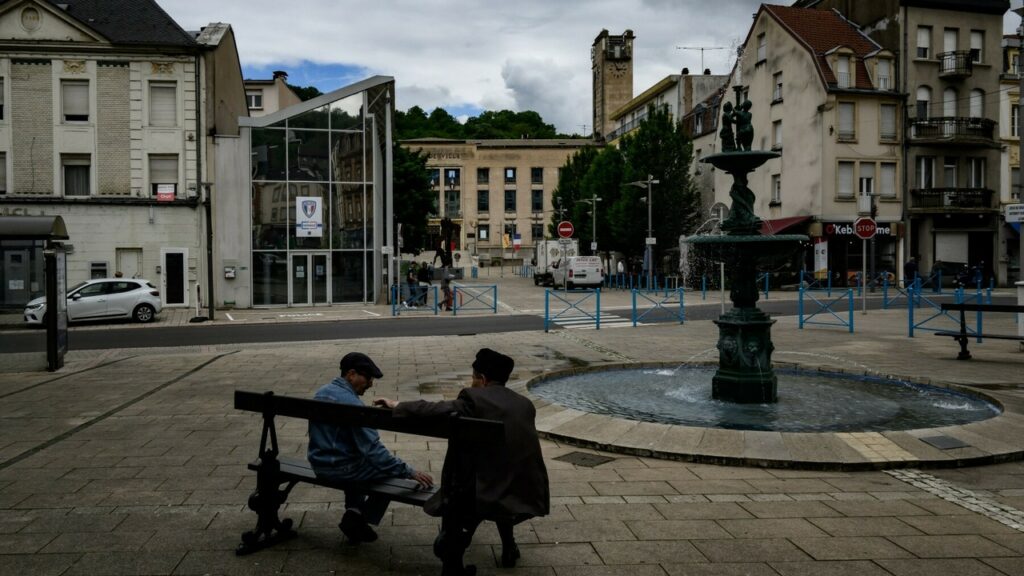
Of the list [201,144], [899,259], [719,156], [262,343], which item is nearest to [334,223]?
[201,144]

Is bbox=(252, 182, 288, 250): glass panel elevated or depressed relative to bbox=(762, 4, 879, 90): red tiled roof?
depressed

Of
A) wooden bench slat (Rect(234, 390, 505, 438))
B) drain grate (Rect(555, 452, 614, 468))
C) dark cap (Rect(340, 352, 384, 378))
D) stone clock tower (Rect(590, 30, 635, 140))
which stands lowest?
drain grate (Rect(555, 452, 614, 468))

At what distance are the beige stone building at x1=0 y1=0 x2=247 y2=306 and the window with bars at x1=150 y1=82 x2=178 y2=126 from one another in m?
0.04

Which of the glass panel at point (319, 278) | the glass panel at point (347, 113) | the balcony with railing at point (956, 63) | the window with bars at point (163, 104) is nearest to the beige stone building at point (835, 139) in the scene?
the balcony with railing at point (956, 63)

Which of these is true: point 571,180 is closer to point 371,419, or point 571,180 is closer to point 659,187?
point 659,187

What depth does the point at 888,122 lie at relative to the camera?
42.2 m

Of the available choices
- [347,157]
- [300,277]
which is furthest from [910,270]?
[300,277]

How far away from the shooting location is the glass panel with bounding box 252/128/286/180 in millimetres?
30672

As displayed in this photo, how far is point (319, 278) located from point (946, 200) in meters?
32.9

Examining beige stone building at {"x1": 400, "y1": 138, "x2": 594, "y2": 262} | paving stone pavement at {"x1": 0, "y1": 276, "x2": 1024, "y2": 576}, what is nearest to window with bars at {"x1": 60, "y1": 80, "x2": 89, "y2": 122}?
paving stone pavement at {"x1": 0, "y1": 276, "x2": 1024, "y2": 576}

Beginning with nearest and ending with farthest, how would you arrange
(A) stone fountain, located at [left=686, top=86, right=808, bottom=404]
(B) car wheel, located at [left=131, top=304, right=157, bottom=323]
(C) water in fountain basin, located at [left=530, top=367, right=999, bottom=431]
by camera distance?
1. (C) water in fountain basin, located at [left=530, top=367, right=999, bottom=431]
2. (A) stone fountain, located at [left=686, top=86, right=808, bottom=404]
3. (B) car wheel, located at [left=131, top=304, right=157, bottom=323]

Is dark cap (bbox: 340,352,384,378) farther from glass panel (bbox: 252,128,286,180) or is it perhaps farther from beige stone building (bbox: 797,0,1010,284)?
beige stone building (bbox: 797,0,1010,284)

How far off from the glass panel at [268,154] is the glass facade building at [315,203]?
39mm

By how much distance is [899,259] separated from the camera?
4178 cm
